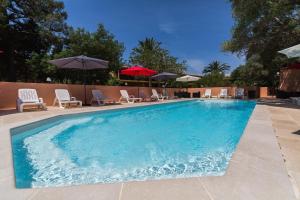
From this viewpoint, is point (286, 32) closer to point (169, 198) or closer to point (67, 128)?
point (67, 128)

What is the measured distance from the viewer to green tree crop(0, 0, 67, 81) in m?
18.0

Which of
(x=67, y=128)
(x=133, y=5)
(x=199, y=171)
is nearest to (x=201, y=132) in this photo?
(x=199, y=171)

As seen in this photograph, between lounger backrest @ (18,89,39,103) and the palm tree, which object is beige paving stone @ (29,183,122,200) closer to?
lounger backrest @ (18,89,39,103)

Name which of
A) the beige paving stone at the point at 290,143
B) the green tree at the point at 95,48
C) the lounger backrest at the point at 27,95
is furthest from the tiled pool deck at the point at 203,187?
the green tree at the point at 95,48

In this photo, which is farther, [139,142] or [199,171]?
[139,142]

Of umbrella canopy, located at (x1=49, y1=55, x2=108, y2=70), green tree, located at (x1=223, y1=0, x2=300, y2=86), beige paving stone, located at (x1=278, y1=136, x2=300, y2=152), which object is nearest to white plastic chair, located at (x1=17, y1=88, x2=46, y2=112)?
umbrella canopy, located at (x1=49, y1=55, x2=108, y2=70)

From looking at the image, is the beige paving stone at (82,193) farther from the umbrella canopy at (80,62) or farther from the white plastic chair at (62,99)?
the umbrella canopy at (80,62)

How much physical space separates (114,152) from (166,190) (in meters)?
2.28

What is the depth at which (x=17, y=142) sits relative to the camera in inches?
173

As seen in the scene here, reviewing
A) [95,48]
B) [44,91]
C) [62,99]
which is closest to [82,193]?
[62,99]

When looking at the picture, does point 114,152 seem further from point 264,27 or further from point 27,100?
point 264,27

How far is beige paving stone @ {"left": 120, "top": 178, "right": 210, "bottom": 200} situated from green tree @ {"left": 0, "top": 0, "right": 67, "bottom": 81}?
19.1 metres

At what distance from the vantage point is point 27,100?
8.04 m

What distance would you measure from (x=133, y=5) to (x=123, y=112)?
13548mm
